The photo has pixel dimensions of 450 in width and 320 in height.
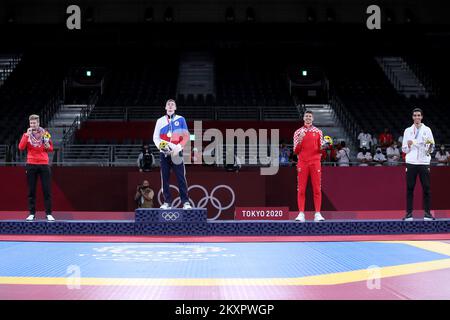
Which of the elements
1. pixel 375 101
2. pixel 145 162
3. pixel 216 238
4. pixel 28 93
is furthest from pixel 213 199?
pixel 28 93

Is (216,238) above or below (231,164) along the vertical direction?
below

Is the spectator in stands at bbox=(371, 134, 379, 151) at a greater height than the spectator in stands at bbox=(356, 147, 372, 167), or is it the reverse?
the spectator in stands at bbox=(371, 134, 379, 151)

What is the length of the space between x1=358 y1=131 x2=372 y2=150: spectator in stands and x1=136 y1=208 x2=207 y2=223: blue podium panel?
8.67 m

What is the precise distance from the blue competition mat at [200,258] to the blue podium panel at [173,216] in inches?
43.6

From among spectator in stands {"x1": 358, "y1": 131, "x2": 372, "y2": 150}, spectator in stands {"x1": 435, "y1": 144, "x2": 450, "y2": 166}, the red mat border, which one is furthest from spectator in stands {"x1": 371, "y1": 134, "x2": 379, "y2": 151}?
the red mat border

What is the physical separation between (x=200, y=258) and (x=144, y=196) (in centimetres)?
610

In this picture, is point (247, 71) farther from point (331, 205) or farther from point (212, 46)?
point (331, 205)

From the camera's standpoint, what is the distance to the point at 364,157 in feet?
47.1

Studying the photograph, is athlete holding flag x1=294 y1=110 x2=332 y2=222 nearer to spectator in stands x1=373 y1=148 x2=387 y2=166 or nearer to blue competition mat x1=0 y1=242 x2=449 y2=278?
blue competition mat x1=0 y1=242 x2=449 y2=278

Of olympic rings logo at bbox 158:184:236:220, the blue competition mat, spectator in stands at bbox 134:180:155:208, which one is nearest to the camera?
the blue competition mat

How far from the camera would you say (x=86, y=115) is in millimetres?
19891

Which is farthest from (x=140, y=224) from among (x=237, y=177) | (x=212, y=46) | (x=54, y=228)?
(x=212, y=46)

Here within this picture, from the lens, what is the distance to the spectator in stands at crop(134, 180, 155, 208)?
11.9m

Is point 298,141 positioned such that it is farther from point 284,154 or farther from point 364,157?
point 364,157
